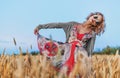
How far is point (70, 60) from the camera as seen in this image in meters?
3.67

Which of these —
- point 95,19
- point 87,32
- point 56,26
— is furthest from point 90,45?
point 56,26

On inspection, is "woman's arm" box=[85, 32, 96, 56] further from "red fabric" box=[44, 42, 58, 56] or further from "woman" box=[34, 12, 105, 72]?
"red fabric" box=[44, 42, 58, 56]

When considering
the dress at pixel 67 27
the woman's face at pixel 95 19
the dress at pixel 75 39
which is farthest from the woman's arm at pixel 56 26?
the woman's face at pixel 95 19

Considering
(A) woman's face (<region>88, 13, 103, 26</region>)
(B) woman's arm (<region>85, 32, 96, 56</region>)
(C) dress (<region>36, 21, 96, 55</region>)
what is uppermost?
(A) woman's face (<region>88, 13, 103, 26</region>)

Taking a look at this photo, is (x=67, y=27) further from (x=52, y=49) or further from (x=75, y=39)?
(x=52, y=49)

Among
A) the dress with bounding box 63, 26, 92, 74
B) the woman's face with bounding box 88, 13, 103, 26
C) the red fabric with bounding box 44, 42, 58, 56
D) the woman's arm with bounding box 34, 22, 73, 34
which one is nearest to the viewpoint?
the red fabric with bounding box 44, 42, 58, 56

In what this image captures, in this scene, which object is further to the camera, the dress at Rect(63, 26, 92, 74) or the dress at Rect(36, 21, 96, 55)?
the dress at Rect(36, 21, 96, 55)

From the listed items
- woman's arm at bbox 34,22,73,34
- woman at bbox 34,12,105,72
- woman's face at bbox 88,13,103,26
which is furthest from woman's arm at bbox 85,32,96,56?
woman's arm at bbox 34,22,73,34

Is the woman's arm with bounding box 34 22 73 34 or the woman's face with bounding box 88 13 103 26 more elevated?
the woman's face with bounding box 88 13 103 26

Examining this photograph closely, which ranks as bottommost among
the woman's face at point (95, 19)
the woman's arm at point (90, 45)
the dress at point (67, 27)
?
the woman's arm at point (90, 45)

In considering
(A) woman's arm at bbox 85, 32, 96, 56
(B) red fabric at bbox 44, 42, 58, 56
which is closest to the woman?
(A) woman's arm at bbox 85, 32, 96, 56

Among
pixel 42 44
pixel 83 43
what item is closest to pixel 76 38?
pixel 83 43

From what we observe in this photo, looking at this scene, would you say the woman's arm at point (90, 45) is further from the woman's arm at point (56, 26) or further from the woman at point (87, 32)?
the woman's arm at point (56, 26)

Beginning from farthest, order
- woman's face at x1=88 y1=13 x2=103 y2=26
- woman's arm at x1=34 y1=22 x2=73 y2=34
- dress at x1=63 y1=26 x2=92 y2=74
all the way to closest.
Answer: woman's arm at x1=34 y1=22 x2=73 y2=34 → woman's face at x1=88 y1=13 x2=103 y2=26 → dress at x1=63 y1=26 x2=92 y2=74
